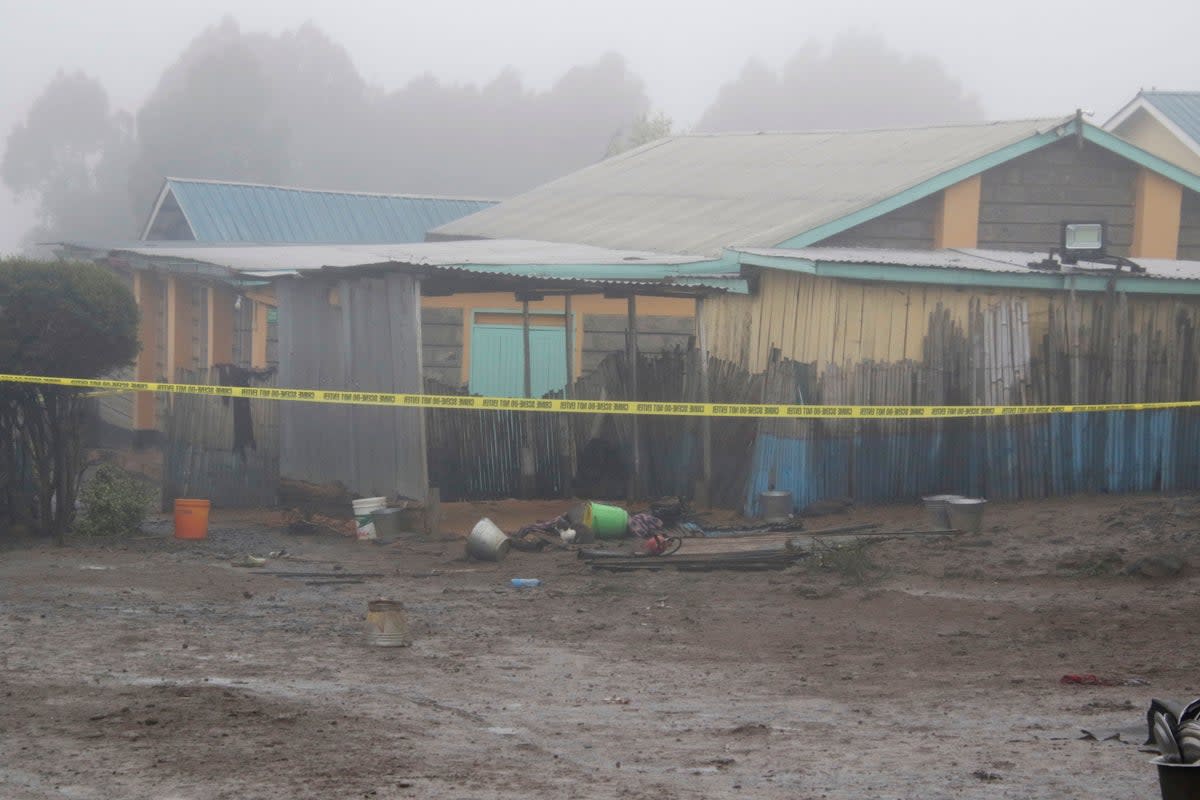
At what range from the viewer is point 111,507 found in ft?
47.3

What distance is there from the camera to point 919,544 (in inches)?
512

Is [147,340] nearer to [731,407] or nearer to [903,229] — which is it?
[903,229]

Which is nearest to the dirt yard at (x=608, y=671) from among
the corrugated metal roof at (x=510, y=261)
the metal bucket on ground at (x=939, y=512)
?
the metal bucket on ground at (x=939, y=512)

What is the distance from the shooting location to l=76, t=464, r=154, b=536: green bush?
14.4 meters

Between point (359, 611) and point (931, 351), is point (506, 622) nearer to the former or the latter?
point (359, 611)

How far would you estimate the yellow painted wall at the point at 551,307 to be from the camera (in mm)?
20734

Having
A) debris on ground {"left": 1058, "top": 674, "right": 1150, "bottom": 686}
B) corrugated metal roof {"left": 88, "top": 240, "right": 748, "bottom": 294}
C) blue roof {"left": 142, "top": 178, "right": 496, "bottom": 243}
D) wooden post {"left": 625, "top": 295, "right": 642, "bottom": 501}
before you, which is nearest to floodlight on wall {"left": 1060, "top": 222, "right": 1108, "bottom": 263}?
corrugated metal roof {"left": 88, "top": 240, "right": 748, "bottom": 294}

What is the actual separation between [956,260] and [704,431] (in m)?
3.20

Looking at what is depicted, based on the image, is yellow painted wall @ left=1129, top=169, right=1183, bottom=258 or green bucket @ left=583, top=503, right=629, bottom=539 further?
yellow painted wall @ left=1129, top=169, right=1183, bottom=258

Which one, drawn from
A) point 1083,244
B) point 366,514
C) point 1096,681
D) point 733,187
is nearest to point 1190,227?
point 1083,244

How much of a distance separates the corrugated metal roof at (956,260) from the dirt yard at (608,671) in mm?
2648

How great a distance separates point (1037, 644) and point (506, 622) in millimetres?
3451

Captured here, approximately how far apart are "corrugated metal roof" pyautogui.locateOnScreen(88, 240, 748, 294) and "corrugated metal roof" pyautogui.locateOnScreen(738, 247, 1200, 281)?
3.18ft

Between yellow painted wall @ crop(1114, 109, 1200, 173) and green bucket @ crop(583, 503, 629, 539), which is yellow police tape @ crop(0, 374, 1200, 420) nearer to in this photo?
green bucket @ crop(583, 503, 629, 539)
